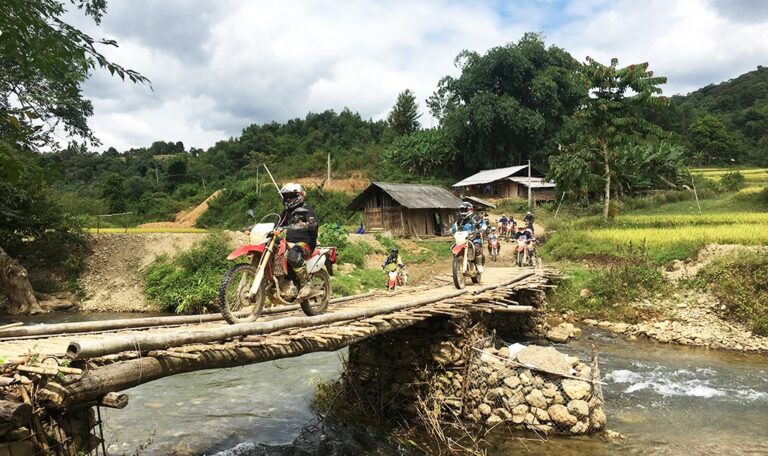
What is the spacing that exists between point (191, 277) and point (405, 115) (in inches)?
1897

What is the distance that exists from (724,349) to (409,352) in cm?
1021

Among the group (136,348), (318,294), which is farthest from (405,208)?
(136,348)

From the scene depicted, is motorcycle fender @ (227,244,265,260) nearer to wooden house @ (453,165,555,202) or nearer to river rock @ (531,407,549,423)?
river rock @ (531,407,549,423)

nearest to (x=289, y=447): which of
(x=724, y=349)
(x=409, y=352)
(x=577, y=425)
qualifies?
(x=409, y=352)

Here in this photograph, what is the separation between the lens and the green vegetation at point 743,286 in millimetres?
15062

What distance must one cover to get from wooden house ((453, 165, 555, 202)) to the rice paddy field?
10.2m

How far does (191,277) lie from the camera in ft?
70.4

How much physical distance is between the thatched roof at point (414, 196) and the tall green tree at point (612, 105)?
9.37m

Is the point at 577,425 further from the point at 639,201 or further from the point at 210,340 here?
the point at 639,201

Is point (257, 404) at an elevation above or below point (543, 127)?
below

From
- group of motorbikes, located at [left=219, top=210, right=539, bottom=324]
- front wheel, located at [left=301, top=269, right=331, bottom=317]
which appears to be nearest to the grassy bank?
front wheel, located at [left=301, top=269, right=331, bottom=317]

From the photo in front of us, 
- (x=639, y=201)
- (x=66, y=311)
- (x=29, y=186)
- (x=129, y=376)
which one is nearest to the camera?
(x=129, y=376)

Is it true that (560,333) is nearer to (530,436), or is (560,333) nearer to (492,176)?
(530,436)

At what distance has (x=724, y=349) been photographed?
14336mm
